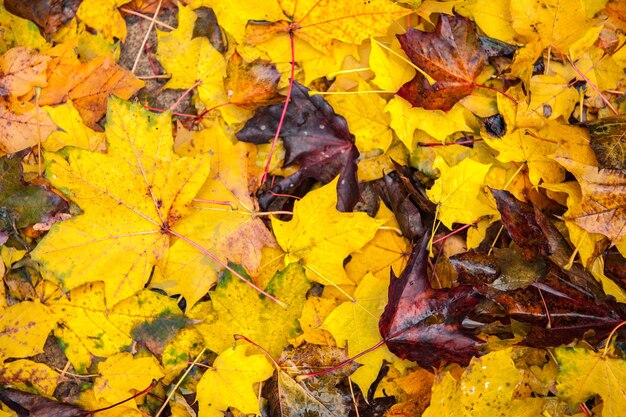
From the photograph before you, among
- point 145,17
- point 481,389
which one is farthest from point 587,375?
point 145,17

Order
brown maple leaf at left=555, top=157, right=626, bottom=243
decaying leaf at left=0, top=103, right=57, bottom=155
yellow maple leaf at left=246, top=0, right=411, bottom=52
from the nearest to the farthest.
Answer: brown maple leaf at left=555, top=157, right=626, bottom=243
yellow maple leaf at left=246, top=0, right=411, bottom=52
decaying leaf at left=0, top=103, right=57, bottom=155

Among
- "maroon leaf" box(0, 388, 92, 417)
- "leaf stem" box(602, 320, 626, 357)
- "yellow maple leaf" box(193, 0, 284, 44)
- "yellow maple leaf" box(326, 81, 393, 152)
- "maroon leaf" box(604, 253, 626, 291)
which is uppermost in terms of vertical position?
"yellow maple leaf" box(193, 0, 284, 44)

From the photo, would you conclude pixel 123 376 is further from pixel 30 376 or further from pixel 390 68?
pixel 390 68

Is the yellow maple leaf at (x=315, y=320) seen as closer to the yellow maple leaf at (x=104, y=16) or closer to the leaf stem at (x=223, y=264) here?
the leaf stem at (x=223, y=264)

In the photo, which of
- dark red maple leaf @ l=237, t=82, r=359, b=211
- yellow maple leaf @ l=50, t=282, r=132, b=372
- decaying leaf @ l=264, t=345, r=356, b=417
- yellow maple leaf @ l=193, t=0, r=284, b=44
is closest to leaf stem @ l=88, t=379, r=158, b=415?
yellow maple leaf @ l=50, t=282, r=132, b=372

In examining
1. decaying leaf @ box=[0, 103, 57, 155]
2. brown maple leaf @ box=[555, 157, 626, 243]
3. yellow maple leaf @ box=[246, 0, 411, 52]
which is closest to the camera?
brown maple leaf @ box=[555, 157, 626, 243]

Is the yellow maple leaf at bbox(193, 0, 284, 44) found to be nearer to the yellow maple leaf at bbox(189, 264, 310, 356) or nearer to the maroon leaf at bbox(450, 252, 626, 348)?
the yellow maple leaf at bbox(189, 264, 310, 356)

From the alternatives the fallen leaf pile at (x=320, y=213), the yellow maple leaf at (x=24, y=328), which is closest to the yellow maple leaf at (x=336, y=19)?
the fallen leaf pile at (x=320, y=213)
